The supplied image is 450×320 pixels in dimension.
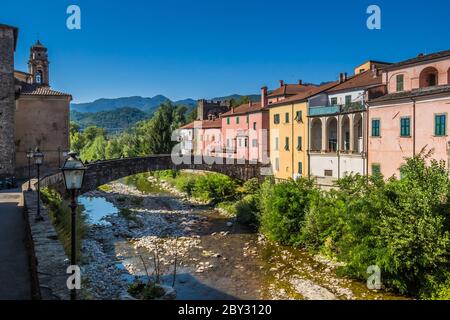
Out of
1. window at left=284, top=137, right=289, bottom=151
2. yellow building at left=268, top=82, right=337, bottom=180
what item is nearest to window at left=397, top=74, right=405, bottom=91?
yellow building at left=268, top=82, right=337, bottom=180

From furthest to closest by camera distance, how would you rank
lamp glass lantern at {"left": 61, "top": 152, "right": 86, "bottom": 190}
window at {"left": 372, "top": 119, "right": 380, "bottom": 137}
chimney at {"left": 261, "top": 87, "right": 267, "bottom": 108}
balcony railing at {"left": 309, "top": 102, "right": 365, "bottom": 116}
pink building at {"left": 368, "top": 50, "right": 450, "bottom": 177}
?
1. chimney at {"left": 261, "top": 87, "right": 267, "bottom": 108}
2. balcony railing at {"left": 309, "top": 102, "right": 365, "bottom": 116}
3. window at {"left": 372, "top": 119, "right": 380, "bottom": 137}
4. pink building at {"left": 368, "top": 50, "right": 450, "bottom": 177}
5. lamp glass lantern at {"left": 61, "top": 152, "right": 86, "bottom": 190}

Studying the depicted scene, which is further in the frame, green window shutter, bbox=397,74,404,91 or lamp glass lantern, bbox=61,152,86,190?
green window shutter, bbox=397,74,404,91

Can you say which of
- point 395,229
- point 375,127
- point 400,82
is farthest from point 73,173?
point 400,82

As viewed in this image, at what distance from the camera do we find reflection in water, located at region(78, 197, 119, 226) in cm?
3272

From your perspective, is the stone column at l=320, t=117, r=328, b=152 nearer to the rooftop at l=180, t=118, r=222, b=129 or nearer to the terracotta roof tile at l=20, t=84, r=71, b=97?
the terracotta roof tile at l=20, t=84, r=71, b=97

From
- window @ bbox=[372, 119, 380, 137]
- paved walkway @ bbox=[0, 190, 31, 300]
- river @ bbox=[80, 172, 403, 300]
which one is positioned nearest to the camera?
paved walkway @ bbox=[0, 190, 31, 300]

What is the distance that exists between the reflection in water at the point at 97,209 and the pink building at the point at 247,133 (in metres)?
17.6

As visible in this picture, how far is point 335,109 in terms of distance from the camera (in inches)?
1348

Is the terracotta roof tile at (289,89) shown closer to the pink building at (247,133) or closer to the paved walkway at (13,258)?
the pink building at (247,133)

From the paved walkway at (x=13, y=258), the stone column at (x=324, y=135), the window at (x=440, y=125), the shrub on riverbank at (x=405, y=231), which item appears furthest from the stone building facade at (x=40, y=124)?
the window at (x=440, y=125)

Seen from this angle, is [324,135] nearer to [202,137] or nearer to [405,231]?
[405,231]

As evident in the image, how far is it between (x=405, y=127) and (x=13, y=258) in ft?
81.0

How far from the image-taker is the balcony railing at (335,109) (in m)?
31.6

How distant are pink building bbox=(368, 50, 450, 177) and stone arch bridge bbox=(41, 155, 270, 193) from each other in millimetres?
15178
